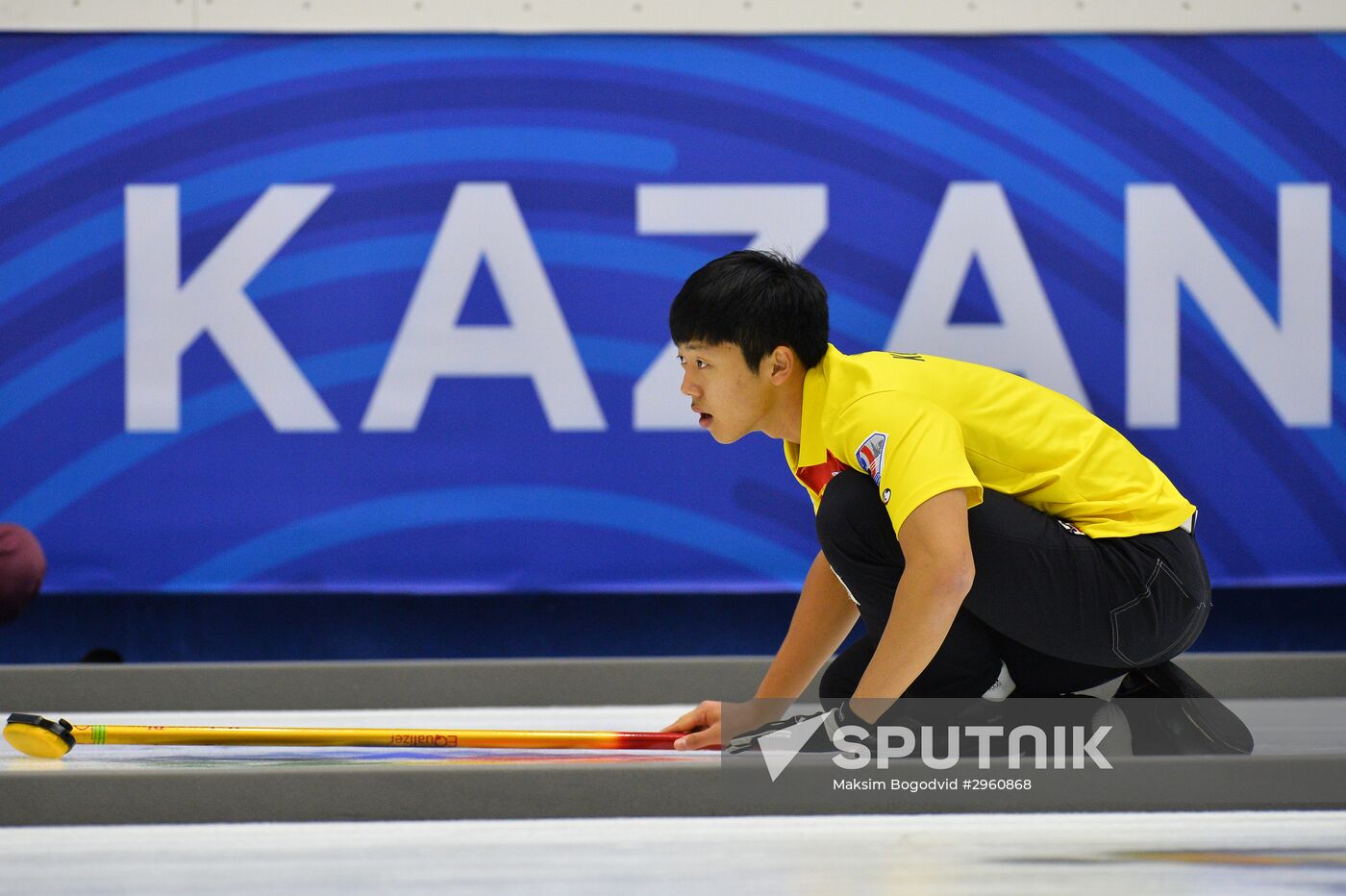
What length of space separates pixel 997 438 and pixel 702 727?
500 millimetres

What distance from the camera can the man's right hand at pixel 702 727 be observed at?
1466 mm

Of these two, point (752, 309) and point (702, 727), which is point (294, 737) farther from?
point (752, 309)

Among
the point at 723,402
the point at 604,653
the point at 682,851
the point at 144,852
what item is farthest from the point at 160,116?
the point at 682,851

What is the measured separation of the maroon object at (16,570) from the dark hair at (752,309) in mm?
1558

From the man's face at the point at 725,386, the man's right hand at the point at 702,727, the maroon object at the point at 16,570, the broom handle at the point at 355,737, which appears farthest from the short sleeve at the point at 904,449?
the maroon object at the point at 16,570

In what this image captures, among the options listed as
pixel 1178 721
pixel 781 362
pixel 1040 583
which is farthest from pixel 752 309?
pixel 1178 721

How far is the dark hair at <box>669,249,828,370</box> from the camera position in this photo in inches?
54.5

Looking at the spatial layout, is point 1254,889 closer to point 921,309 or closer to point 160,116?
point 921,309

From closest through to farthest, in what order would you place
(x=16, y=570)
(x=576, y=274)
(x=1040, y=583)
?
(x=1040, y=583)
(x=16, y=570)
(x=576, y=274)

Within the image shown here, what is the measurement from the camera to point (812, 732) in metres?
1.39

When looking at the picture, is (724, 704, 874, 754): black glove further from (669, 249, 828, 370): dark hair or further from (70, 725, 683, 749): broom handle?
(669, 249, 828, 370): dark hair

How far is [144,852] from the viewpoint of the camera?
109 centimetres

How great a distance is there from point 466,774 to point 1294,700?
1.62 m

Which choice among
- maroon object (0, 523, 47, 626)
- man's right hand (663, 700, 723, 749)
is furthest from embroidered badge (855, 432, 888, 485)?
maroon object (0, 523, 47, 626)
